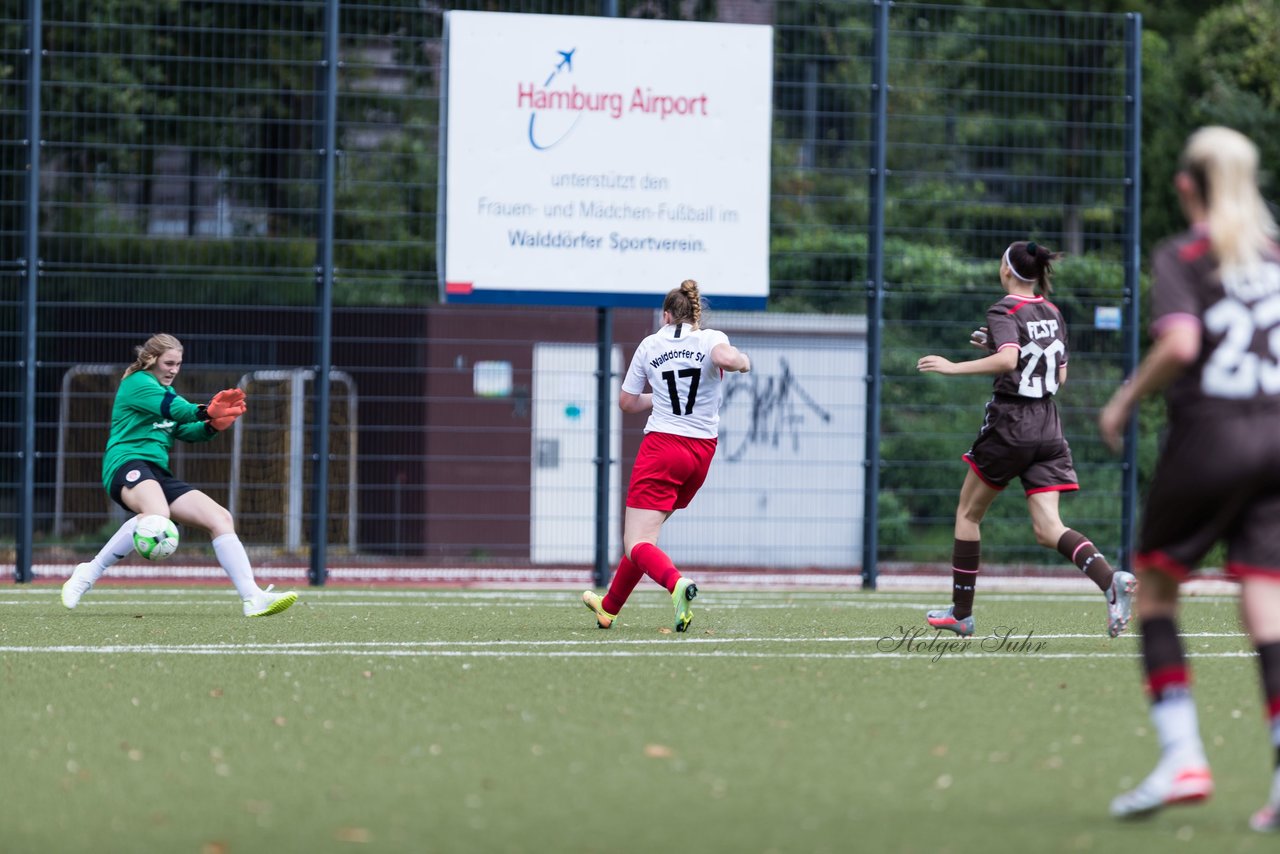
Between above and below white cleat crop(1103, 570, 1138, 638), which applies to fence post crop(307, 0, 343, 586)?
above

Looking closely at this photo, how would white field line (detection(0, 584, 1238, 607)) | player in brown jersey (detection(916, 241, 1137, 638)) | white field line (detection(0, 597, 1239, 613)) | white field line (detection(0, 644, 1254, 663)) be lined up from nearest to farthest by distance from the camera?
1. white field line (detection(0, 644, 1254, 663))
2. player in brown jersey (detection(916, 241, 1137, 638))
3. white field line (detection(0, 597, 1239, 613))
4. white field line (detection(0, 584, 1238, 607))

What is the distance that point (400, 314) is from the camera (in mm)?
17000

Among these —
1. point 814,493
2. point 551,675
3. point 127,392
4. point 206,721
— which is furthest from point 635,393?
→ point 814,493

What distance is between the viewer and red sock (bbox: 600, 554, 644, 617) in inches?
369

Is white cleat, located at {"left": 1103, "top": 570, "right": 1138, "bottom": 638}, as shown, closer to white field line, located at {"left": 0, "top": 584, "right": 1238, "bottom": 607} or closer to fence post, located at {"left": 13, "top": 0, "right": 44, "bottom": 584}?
white field line, located at {"left": 0, "top": 584, "right": 1238, "bottom": 607}

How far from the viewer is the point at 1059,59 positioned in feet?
54.4

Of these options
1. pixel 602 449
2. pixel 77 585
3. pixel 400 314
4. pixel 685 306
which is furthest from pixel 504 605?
pixel 400 314

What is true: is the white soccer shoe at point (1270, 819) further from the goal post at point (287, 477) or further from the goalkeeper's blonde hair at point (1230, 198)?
the goal post at point (287, 477)

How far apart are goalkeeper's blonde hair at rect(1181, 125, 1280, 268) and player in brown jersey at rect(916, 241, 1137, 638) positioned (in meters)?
4.29

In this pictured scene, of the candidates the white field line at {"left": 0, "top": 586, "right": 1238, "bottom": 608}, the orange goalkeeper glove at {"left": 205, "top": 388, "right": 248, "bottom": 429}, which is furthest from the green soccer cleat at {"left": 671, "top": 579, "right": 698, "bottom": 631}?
the white field line at {"left": 0, "top": 586, "right": 1238, "bottom": 608}

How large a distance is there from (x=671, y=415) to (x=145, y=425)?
127 inches

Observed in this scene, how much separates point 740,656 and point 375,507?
8.04 meters

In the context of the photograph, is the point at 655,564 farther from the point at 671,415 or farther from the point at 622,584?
the point at 671,415

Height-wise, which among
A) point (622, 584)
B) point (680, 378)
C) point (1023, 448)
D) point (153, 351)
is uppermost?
point (153, 351)
